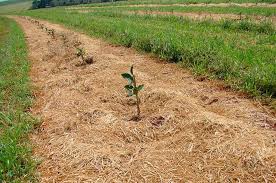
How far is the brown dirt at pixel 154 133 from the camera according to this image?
4.86 meters

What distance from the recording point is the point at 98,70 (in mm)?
10484

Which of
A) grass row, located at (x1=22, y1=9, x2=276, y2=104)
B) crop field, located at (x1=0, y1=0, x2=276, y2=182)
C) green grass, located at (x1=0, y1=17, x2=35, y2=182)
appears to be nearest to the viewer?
crop field, located at (x1=0, y1=0, x2=276, y2=182)

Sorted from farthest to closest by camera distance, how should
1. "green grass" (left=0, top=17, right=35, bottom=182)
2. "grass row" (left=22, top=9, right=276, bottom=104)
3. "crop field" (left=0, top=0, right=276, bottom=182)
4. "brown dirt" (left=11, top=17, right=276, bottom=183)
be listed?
"grass row" (left=22, top=9, right=276, bottom=104), "green grass" (left=0, top=17, right=35, bottom=182), "crop field" (left=0, top=0, right=276, bottom=182), "brown dirt" (left=11, top=17, right=276, bottom=183)

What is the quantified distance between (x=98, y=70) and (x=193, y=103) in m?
4.24

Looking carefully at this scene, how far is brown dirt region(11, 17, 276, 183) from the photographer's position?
4855 mm

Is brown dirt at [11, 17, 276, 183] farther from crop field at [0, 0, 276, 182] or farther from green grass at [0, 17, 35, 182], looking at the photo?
green grass at [0, 17, 35, 182]

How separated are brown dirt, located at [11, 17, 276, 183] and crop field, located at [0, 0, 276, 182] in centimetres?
2

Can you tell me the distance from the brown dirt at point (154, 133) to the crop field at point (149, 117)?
0.05ft

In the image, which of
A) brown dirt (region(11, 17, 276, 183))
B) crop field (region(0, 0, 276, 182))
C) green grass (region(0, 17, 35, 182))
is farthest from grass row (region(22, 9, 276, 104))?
green grass (region(0, 17, 35, 182))

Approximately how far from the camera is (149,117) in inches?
261

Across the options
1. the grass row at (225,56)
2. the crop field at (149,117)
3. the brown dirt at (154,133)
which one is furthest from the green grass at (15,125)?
the grass row at (225,56)

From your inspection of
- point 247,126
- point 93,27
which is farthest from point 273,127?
point 93,27

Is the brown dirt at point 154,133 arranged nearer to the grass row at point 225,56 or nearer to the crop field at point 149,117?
the crop field at point 149,117

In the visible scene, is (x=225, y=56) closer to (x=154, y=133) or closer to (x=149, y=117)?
(x=149, y=117)
